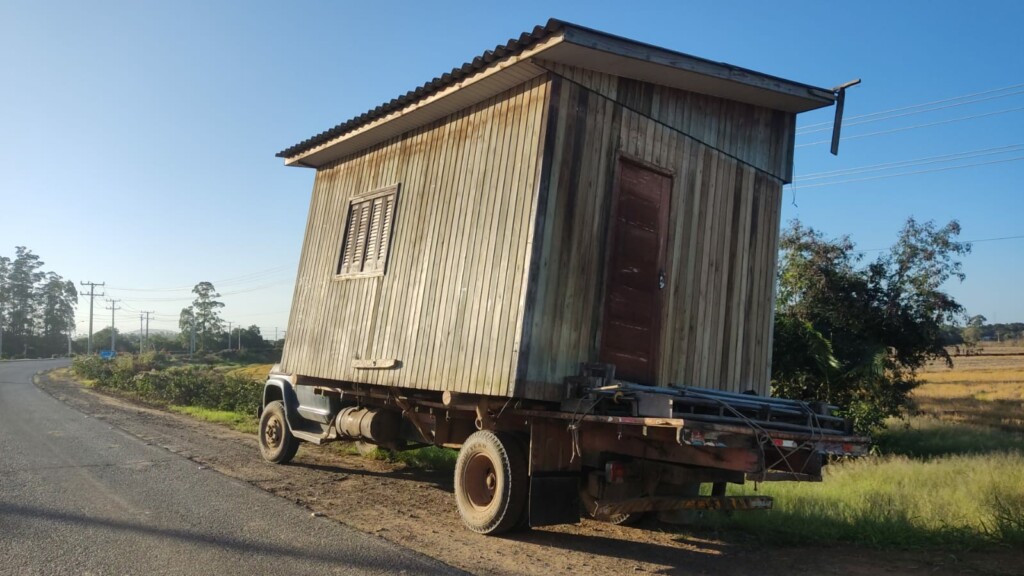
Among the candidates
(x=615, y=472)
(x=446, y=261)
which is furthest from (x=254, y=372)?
(x=615, y=472)

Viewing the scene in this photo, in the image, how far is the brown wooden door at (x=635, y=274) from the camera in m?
7.43

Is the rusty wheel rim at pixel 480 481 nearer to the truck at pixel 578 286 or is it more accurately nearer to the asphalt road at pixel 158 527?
the truck at pixel 578 286

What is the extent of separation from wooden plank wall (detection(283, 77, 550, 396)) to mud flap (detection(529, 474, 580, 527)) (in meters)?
0.88

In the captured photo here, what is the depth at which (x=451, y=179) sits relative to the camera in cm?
830

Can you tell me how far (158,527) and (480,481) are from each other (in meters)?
2.83

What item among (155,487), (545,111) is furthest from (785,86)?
(155,487)

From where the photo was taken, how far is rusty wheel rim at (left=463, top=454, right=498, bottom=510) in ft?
22.7

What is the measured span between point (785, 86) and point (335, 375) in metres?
6.64

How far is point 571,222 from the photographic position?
711 centimetres

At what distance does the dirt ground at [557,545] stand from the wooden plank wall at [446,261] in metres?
1.32

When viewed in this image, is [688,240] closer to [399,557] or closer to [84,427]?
[399,557]

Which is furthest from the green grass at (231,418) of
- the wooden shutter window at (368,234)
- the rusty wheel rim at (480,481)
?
the rusty wheel rim at (480,481)

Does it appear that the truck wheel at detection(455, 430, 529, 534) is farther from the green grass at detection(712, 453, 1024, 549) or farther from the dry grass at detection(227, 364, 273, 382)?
the dry grass at detection(227, 364, 273, 382)

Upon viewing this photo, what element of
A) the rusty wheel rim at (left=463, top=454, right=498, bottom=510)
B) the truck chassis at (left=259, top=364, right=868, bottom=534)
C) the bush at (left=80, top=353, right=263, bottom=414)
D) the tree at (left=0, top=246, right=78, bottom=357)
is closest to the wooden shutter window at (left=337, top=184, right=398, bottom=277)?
the truck chassis at (left=259, top=364, right=868, bottom=534)
